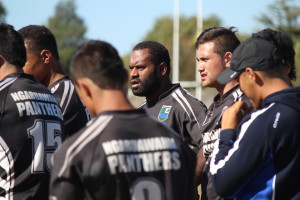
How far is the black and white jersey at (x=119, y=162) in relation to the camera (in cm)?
368

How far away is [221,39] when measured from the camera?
21.4 ft

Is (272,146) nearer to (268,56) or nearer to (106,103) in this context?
(268,56)

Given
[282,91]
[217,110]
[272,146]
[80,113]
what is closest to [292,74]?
[282,91]

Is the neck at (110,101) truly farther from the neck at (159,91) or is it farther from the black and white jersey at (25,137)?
the neck at (159,91)

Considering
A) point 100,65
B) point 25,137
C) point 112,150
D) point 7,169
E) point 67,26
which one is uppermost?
point 100,65

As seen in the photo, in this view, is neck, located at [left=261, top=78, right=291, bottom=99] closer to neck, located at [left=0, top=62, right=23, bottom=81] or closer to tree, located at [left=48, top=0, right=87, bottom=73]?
neck, located at [left=0, top=62, right=23, bottom=81]

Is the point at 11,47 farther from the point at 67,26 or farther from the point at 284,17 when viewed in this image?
the point at 67,26

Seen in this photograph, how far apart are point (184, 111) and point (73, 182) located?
3420mm

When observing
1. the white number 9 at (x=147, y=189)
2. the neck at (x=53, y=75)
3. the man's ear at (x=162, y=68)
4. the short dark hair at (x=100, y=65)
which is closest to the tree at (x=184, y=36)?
the man's ear at (x=162, y=68)

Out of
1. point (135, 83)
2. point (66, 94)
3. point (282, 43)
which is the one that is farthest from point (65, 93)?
point (282, 43)

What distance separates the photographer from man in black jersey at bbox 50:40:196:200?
12.1 ft

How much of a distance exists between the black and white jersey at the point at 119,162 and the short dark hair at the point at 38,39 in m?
3.00

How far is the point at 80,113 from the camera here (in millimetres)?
6758

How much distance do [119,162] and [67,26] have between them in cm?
9374
